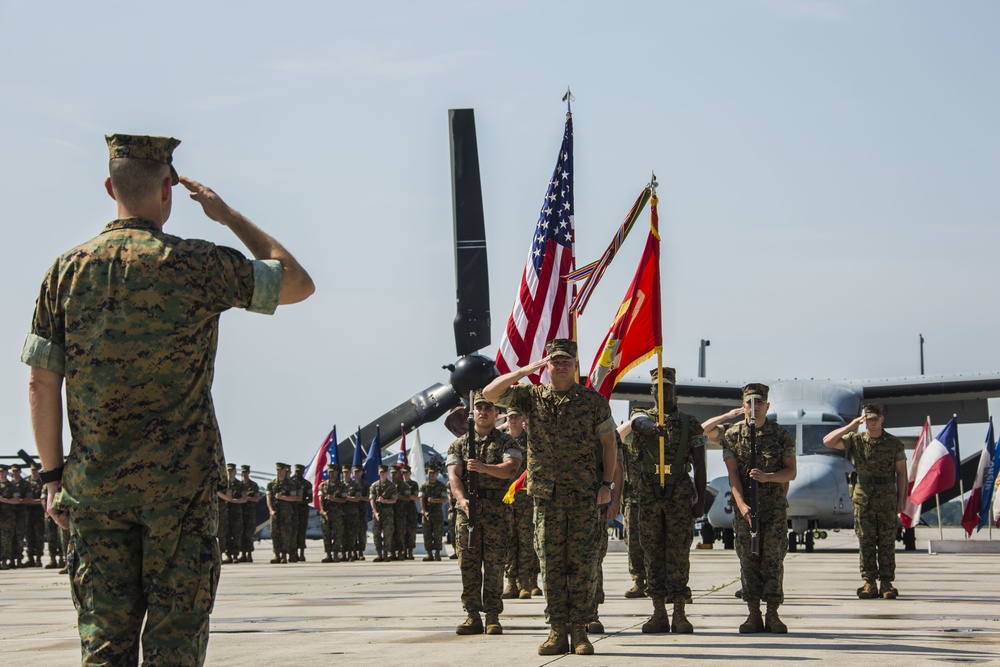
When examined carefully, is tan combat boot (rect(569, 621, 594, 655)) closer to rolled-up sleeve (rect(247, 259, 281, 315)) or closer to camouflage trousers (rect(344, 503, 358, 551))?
rolled-up sleeve (rect(247, 259, 281, 315))

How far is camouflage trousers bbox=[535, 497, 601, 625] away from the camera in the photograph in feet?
26.3

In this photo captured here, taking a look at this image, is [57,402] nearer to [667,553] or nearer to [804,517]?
[667,553]

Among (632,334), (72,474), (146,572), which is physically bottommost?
(146,572)

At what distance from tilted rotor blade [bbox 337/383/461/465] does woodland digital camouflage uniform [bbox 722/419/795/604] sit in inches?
1007

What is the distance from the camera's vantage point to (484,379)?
21.0 metres

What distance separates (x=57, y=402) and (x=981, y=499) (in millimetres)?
23603

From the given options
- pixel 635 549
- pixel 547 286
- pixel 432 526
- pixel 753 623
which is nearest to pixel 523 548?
pixel 635 549

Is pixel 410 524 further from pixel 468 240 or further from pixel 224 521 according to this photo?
pixel 468 240

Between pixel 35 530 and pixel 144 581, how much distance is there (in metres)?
22.2

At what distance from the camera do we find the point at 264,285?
4.19 m

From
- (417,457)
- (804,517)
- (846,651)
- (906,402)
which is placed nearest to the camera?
(846,651)

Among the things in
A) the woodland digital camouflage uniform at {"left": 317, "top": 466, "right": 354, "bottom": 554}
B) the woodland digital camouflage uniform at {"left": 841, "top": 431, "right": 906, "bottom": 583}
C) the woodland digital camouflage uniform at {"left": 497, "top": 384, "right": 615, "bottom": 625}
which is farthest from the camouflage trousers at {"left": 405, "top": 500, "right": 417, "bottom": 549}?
the woodland digital camouflage uniform at {"left": 497, "top": 384, "right": 615, "bottom": 625}

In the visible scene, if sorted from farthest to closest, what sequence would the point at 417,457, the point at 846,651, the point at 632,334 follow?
the point at 417,457 < the point at 632,334 < the point at 846,651

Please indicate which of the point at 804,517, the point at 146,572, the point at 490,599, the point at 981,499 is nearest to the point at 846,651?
the point at 490,599
